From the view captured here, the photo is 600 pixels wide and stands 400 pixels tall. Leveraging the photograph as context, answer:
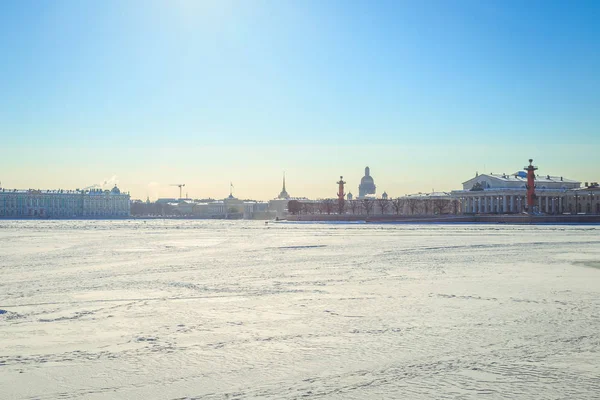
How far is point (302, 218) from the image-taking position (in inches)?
3492

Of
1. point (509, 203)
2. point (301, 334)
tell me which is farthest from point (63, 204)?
point (301, 334)

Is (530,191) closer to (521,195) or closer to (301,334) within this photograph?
(521,195)

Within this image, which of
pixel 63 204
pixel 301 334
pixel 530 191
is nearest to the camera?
pixel 301 334

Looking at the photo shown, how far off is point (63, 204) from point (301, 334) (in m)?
152

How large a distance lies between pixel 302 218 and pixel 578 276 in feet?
244

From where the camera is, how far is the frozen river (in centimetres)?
607

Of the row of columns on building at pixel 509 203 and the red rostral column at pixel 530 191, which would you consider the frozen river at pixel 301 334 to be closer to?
the red rostral column at pixel 530 191

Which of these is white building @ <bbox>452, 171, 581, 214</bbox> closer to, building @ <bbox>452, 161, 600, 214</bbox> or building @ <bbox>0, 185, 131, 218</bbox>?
building @ <bbox>452, 161, 600, 214</bbox>

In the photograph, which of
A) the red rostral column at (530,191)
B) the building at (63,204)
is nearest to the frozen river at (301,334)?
the red rostral column at (530,191)

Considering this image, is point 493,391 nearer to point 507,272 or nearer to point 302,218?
point 507,272

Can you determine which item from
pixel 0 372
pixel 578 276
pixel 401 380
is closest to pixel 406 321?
pixel 401 380

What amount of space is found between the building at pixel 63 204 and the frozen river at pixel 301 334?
5253 inches

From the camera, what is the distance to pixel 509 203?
98.6 metres

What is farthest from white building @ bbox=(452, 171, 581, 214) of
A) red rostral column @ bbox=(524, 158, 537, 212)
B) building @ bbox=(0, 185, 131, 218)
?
building @ bbox=(0, 185, 131, 218)
